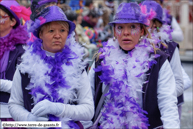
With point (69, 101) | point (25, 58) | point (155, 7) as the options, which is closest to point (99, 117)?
point (69, 101)

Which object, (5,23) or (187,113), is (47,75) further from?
(187,113)

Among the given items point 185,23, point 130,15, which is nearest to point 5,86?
point 130,15

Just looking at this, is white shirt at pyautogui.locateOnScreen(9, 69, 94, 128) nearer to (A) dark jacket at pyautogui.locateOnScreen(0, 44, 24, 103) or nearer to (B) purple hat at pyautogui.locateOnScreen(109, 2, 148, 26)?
(B) purple hat at pyautogui.locateOnScreen(109, 2, 148, 26)

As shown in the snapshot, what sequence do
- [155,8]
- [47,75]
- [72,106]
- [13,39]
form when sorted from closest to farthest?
[72,106]
[47,75]
[13,39]
[155,8]

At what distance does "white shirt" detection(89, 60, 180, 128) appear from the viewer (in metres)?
2.64

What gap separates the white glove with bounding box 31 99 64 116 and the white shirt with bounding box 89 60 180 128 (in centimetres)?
81

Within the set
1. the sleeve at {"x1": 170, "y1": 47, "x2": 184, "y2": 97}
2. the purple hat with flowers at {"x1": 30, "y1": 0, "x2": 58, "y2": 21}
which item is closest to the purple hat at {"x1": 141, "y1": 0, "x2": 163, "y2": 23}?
the sleeve at {"x1": 170, "y1": 47, "x2": 184, "y2": 97}

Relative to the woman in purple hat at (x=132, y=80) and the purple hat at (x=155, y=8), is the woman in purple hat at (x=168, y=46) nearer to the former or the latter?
the purple hat at (x=155, y=8)

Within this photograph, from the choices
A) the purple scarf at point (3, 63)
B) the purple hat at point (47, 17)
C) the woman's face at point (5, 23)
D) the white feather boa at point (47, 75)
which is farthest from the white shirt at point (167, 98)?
the woman's face at point (5, 23)

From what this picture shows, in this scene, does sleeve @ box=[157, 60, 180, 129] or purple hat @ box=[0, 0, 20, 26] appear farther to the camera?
purple hat @ box=[0, 0, 20, 26]

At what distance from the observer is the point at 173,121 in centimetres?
262

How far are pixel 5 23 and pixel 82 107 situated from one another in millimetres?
1525

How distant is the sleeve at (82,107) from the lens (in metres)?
2.53

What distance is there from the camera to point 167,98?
2.74 m
